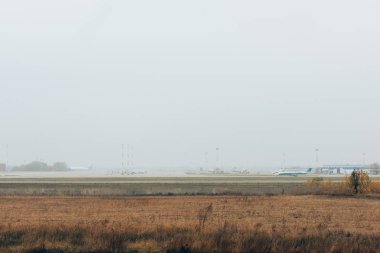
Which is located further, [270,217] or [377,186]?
[377,186]

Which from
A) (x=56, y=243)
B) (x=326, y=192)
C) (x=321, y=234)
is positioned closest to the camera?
(x=56, y=243)

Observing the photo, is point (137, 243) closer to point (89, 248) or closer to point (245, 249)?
point (89, 248)

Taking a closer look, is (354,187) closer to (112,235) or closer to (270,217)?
(270,217)

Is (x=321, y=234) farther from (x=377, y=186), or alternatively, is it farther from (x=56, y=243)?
(x=377, y=186)

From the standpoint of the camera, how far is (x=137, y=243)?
Answer: 1995 centimetres

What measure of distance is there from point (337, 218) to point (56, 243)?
58.2 feet

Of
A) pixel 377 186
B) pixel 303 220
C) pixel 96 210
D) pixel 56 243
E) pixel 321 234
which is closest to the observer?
pixel 56 243

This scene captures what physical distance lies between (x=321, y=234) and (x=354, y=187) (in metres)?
37.7

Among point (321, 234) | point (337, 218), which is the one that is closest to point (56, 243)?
point (321, 234)

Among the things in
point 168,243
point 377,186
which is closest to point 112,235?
point 168,243

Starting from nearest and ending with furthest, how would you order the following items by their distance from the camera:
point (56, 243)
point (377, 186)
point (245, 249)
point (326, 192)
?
point (245, 249) < point (56, 243) < point (326, 192) < point (377, 186)

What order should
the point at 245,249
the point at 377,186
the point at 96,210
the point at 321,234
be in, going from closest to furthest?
the point at 245,249, the point at 321,234, the point at 96,210, the point at 377,186

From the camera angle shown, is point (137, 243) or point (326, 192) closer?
point (137, 243)

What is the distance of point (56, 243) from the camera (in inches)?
797
